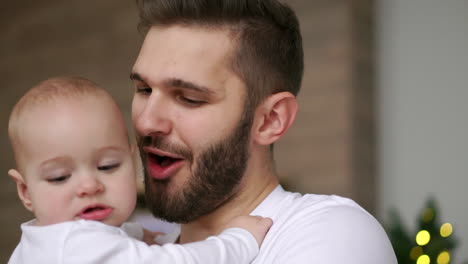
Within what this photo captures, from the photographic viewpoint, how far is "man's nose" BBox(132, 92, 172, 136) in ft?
5.44

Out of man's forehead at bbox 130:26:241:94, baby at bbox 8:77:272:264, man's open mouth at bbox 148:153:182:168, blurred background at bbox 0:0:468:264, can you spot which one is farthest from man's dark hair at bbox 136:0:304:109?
blurred background at bbox 0:0:468:264

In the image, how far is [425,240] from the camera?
2.89m

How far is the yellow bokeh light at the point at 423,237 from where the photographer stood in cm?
289

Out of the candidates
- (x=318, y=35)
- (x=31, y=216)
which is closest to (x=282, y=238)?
(x=318, y=35)

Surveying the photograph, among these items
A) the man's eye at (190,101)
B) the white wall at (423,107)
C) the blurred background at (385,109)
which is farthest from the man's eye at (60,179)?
the white wall at (423,107)

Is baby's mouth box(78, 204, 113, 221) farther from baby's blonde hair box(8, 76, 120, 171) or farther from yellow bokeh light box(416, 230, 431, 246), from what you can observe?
yellow bokeh light box(416, 230, 431, 246)

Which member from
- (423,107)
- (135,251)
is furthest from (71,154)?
(423,107)

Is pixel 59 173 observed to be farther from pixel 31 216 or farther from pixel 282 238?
pixel 31 216

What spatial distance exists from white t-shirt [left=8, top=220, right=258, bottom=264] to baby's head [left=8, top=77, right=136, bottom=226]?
0.06 meters

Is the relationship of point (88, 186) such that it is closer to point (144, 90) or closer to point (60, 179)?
point (60, 179)

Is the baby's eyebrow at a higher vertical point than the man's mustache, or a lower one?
higher

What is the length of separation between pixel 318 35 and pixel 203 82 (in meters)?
2.26

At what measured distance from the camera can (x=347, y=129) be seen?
143 inches

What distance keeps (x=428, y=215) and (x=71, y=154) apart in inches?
77.7
